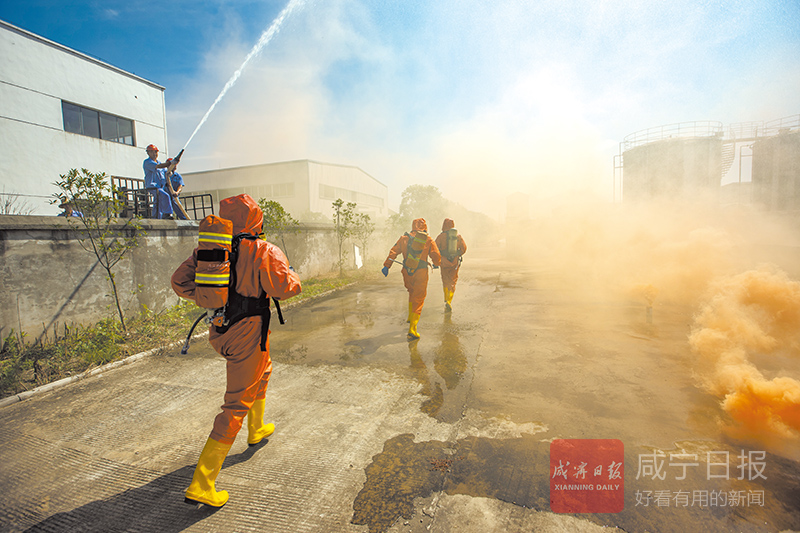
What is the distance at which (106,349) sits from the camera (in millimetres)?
4945

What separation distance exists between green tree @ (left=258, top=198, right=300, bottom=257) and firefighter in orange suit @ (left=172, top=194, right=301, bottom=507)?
255 inches

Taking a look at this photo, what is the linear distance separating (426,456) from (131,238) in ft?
20.3

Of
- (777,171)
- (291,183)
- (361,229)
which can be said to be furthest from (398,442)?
(291,183)

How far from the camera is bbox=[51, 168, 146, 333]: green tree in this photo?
4973mm

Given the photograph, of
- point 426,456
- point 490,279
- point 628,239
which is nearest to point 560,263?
point 628,239

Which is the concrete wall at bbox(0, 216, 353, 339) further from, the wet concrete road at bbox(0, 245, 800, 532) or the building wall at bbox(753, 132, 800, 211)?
the building wall at bbox(753, 132, 800, 211)

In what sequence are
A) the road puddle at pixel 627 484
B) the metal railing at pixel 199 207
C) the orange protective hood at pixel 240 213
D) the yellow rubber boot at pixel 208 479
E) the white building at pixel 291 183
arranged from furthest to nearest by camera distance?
the white building at pixel 291 183 < the metal railing at pixel 199 207 < the orange protective hood at pixel 240 213 < the yellow rubber boot at pixel 208 479 < the road puddle at pixel 627 484

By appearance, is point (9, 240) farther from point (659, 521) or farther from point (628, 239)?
point (628, 239)

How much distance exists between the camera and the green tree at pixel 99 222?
497 cm

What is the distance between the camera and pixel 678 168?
18094mm

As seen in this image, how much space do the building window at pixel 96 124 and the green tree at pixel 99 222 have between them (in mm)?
11556

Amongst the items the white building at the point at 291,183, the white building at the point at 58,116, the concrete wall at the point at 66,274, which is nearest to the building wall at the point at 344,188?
the white building at the point at 291,183

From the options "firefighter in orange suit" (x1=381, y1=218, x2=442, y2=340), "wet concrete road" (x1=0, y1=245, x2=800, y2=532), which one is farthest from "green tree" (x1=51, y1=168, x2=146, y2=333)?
"firefighter in orange suit" (x1=381, y1=218, x2=442, y2=340)

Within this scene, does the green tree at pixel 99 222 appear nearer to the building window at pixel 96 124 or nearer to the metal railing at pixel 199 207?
the metal railing at pixel 199 207
